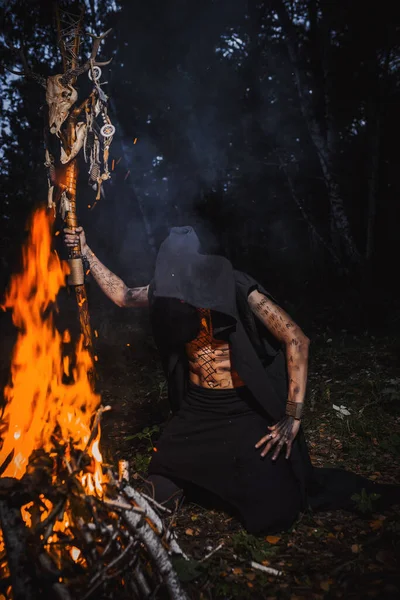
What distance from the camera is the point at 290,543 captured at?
3.23 metres

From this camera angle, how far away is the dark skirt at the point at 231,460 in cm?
334

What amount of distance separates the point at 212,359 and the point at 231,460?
0.87 m

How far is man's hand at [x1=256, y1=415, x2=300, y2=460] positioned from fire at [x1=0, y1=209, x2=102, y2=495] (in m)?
1.47

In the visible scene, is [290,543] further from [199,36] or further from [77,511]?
[199,36]

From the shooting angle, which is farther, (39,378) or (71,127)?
(39,378)

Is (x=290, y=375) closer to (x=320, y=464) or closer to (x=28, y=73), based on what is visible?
(x=320, y=464)

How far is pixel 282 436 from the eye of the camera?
3.40 m

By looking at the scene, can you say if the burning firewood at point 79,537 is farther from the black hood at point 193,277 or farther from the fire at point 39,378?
the black hood at point 193,277

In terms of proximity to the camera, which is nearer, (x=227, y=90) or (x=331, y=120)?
(x=331, y=120)

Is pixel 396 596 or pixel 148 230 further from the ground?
pixel 148 230

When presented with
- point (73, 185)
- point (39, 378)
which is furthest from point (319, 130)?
point (39, 378)

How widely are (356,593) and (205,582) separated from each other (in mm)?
973

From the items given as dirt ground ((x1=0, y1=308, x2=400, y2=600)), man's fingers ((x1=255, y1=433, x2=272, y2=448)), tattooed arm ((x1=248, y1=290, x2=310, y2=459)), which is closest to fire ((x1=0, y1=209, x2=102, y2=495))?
dirt ground ((x1=0, y1=308, x2=400, y2=600))

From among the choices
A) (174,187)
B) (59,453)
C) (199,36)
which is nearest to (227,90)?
(199,36)
